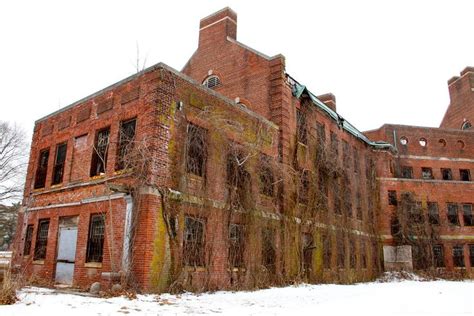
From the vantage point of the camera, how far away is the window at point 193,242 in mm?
14051

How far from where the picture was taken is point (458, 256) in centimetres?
3117

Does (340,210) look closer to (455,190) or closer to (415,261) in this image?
(415,261)

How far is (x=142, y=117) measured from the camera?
46.9 feet

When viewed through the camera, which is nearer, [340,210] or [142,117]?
[142,117]

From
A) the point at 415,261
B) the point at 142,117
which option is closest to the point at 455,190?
the point at 415,261

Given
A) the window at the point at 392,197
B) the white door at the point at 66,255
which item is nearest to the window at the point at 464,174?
the window at the point at 392,197

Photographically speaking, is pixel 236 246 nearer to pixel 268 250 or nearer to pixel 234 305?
pixel 268 250

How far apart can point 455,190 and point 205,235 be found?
1036 inches

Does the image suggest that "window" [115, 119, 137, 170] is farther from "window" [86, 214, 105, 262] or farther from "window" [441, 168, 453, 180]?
"window" [441, 168, 453, 180]

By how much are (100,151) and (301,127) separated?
1108 cm

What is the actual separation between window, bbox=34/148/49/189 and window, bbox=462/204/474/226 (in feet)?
100

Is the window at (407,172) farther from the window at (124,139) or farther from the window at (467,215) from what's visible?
the window at (124,139)

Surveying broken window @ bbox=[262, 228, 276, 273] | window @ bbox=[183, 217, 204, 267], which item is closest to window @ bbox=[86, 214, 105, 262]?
window @ bbox=[183, 217, 204, 267]

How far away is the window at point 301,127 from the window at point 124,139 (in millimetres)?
9871
